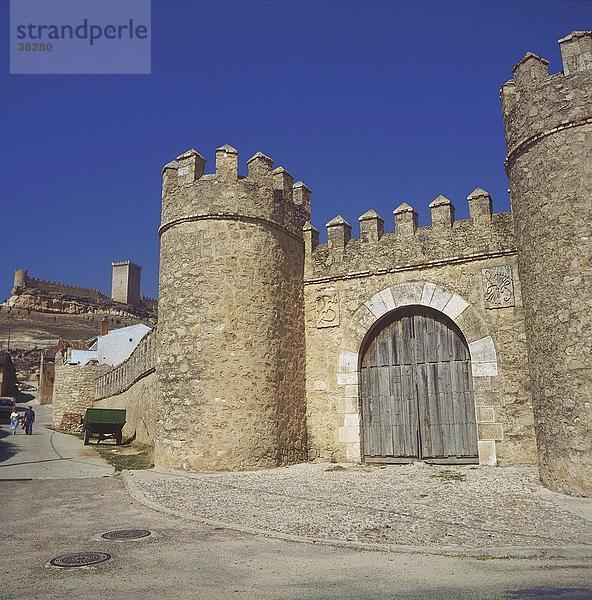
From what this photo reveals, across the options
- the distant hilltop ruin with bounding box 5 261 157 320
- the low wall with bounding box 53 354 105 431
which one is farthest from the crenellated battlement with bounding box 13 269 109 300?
the low wall with bounding box 53 354 105 431

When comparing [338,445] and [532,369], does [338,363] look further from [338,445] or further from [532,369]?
[532,369]

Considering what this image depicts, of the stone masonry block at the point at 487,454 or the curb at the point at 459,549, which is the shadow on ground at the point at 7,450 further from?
the stone masonry block at the point at 487,454

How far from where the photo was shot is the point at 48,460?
13.3 meters

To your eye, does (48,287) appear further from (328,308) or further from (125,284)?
(328,308)

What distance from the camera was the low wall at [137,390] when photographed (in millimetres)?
15655

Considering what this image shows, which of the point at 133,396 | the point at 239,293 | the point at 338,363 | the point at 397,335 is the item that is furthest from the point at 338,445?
the point at 133,396

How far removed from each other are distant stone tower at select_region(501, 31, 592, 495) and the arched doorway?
2.02 metres

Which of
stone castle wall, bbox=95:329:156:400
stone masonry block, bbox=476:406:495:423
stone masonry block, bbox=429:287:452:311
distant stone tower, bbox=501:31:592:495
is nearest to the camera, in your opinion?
distant stone tower, bbox=501:31:592:495

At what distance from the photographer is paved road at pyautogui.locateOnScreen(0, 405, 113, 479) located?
10.7m

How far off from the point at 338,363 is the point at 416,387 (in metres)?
1.60

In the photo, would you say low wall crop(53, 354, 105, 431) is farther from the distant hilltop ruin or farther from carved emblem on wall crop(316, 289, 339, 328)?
the distant hilltop ruin

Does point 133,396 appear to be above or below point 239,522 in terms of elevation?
above

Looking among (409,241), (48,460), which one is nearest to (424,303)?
(409,241)

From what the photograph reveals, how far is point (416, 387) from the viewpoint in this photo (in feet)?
35.4
